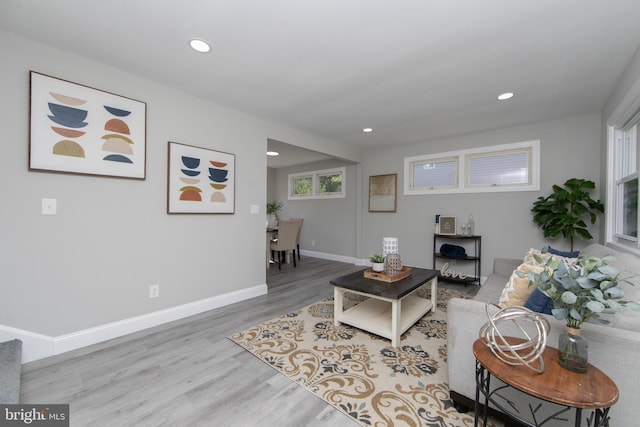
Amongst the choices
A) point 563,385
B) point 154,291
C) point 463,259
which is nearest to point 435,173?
point 463,259

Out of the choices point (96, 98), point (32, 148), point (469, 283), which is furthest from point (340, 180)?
point (32, 148)

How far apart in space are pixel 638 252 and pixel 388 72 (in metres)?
2.50

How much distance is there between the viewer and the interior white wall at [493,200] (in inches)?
137

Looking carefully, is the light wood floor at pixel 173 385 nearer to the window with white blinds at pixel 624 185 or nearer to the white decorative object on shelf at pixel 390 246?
the white decorative object on shelf at pixel 390 246

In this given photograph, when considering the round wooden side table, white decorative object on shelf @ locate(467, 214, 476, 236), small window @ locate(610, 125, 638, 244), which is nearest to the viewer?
the round wooden side table

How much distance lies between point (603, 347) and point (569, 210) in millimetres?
3194

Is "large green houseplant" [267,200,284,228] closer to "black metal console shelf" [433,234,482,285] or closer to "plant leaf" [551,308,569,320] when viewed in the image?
"black metal console shelf" [433,234,482,285]

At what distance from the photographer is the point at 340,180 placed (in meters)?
6.04

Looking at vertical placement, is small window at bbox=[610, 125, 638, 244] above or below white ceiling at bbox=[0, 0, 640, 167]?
below

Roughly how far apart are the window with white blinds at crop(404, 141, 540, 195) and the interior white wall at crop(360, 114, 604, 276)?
0.09 meters

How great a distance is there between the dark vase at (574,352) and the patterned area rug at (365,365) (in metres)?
0.69

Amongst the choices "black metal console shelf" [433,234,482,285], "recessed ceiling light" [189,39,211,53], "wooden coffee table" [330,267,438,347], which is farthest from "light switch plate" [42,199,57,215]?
"black metal console shelf" [433,234,482,285]

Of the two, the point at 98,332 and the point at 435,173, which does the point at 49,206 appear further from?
the point at 435,173

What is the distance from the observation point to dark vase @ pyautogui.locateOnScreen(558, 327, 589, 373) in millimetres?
1041
